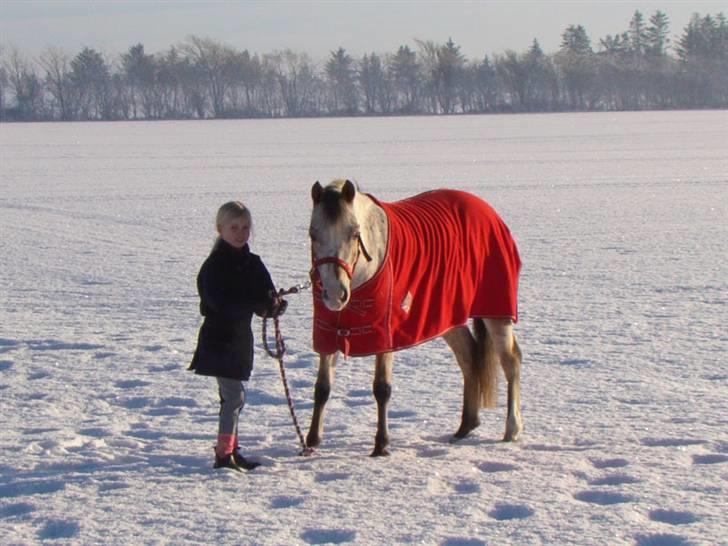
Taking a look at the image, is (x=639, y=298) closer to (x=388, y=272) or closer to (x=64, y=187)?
(x=388, y=272)

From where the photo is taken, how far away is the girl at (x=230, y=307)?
4.57m

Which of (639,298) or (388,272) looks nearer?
(388,272)

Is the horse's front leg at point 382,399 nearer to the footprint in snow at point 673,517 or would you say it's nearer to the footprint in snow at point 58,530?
the footprint in snow at point 673,517

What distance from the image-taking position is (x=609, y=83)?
99500mm

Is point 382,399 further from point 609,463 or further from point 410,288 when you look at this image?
point 609,463

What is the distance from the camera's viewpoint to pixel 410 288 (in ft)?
15.9

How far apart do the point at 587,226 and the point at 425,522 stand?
10.0m

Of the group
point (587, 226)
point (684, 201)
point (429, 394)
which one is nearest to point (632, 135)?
point (684, 201)

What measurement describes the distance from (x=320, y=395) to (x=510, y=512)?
1227 mm

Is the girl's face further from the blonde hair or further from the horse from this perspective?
the horse

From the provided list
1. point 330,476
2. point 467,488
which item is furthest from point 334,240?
point 467,488

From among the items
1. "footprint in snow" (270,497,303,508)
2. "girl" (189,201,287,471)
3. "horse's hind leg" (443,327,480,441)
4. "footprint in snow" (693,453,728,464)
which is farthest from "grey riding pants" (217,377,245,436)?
"footprint in snow" (693,453,728,464)

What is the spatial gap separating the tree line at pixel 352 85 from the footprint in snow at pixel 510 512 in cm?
8954

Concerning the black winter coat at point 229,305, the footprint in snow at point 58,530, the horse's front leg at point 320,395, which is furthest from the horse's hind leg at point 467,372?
the footprint in snow at point 58,530
